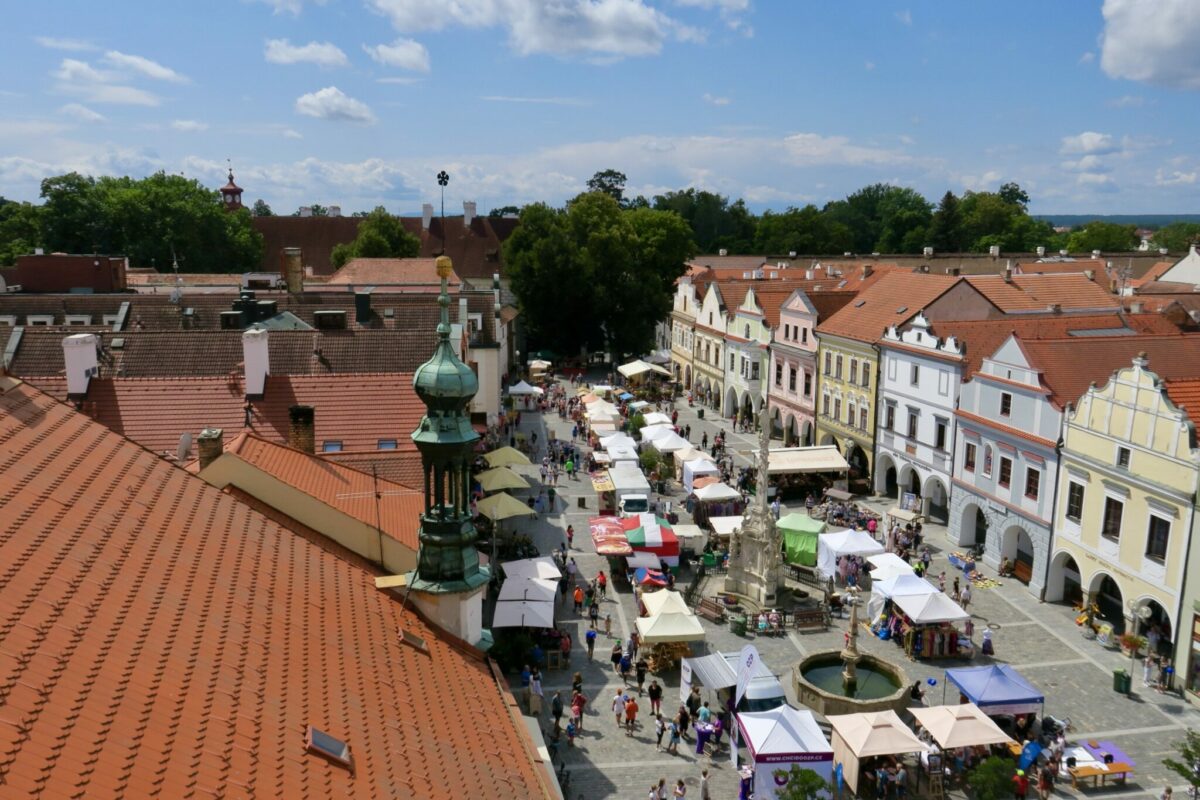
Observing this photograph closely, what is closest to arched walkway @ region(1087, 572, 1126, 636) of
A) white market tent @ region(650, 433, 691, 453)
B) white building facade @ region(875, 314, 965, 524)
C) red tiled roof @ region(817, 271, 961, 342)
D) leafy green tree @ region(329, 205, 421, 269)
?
white building facade @ region(875, 314, 965, 524)

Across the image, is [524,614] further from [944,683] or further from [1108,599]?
[1108,599]

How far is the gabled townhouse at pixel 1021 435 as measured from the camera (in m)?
26.4

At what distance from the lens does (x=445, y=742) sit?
705 centimetres

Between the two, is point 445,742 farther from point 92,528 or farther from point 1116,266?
point 1116,266

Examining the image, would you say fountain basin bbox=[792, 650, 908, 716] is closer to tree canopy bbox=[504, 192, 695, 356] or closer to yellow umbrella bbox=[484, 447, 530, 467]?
yellow umbrella bbox=[484, 447, 530, 467]

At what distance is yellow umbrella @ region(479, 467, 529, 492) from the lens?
3144cm

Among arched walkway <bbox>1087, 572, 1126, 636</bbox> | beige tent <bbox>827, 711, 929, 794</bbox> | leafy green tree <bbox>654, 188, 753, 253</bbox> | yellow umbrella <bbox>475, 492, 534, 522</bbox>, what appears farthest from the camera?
leafy green tree <bbox>654, 188, 753, 253</bbox>

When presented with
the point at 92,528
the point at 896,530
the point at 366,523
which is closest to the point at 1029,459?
the point at 896,530

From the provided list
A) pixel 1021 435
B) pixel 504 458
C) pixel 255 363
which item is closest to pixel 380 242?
pixel 504 458

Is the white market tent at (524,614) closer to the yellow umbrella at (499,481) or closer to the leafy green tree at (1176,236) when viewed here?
the yellow umbrella at (499,481)

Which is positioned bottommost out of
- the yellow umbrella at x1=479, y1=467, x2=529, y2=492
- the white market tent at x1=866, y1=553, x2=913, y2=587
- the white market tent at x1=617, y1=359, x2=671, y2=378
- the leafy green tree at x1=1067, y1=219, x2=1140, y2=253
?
the white market tent at x1=866, y1=553, x2=913, y2=587

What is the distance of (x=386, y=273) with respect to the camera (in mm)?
60438

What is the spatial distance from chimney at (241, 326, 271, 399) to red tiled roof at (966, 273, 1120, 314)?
2748cm

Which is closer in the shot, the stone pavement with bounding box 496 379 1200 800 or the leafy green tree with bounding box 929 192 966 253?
the stone pavement with bounding box 496 379 1200 800
